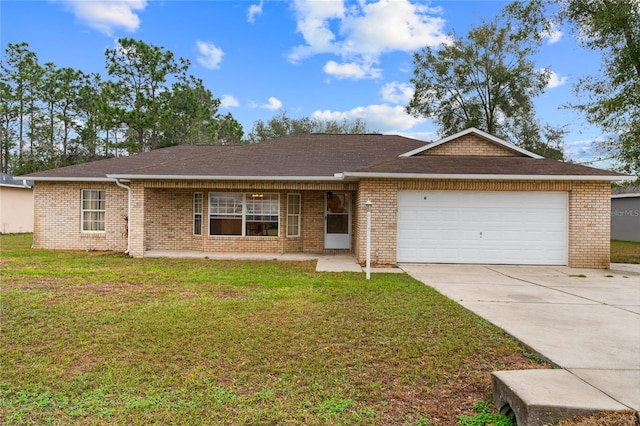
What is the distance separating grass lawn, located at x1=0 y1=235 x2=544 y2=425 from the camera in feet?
9.45

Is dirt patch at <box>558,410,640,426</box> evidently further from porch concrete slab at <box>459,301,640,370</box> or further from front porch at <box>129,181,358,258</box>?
front porch at <box>129,181,358,258</box>

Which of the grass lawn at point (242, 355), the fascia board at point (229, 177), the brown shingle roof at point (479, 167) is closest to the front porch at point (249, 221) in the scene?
the fascia board at point (229, 177)

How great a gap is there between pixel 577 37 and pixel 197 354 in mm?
19908

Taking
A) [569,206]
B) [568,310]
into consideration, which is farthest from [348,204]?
[568,310]

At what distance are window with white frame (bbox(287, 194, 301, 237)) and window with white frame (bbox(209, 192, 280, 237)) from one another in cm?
41

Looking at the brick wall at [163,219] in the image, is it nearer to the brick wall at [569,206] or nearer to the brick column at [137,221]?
the brick column at [137,221]

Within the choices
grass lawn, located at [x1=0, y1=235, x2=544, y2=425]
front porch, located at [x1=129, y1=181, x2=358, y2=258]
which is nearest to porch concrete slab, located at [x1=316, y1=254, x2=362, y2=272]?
front porch, located at [x1=129, y1=181, x2=358, y2=258]

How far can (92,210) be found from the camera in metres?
13.1

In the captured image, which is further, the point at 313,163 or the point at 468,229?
the point at 313,163

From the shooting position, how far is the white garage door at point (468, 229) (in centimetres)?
1039

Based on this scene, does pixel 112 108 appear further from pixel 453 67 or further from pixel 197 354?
pixel 197 354

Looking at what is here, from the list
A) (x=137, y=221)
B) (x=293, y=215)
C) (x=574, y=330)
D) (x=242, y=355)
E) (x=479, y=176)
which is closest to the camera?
(x=242, y=355)

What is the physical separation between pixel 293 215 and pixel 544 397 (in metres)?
10.5

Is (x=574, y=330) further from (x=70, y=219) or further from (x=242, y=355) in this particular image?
(x=70, y=219)
